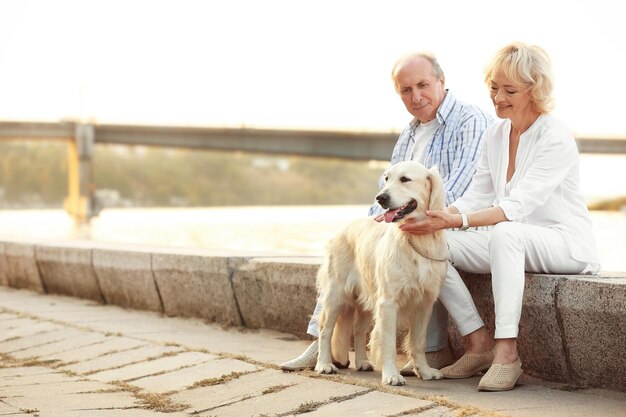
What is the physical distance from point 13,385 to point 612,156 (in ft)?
188

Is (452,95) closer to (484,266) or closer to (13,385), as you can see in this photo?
(484,266)

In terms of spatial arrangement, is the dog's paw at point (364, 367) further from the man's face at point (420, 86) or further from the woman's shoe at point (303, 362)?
the man's face at point (420, 86)

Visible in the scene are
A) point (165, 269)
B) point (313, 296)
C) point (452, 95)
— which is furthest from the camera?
point (165, 269)

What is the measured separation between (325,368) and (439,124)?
1800 millimetres

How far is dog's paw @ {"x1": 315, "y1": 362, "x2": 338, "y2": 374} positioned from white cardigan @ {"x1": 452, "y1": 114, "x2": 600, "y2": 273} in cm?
146

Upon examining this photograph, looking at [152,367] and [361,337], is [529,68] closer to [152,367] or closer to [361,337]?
[361,337]

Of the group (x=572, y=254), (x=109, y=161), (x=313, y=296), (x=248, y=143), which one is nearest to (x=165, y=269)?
(x=313, y=296)

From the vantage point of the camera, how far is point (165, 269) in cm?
873

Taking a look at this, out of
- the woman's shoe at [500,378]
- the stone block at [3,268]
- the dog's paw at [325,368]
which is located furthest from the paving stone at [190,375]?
the stone block at [3,268]

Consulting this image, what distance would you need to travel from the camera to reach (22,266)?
1140 centimetres

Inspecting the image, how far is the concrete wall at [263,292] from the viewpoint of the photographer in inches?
201

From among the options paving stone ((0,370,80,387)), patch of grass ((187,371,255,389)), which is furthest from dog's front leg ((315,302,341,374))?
paving stone ((0,370,80,387))

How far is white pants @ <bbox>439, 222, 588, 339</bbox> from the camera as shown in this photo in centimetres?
516

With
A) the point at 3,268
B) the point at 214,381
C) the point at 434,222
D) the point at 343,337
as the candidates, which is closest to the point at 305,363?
the point at 343,337
